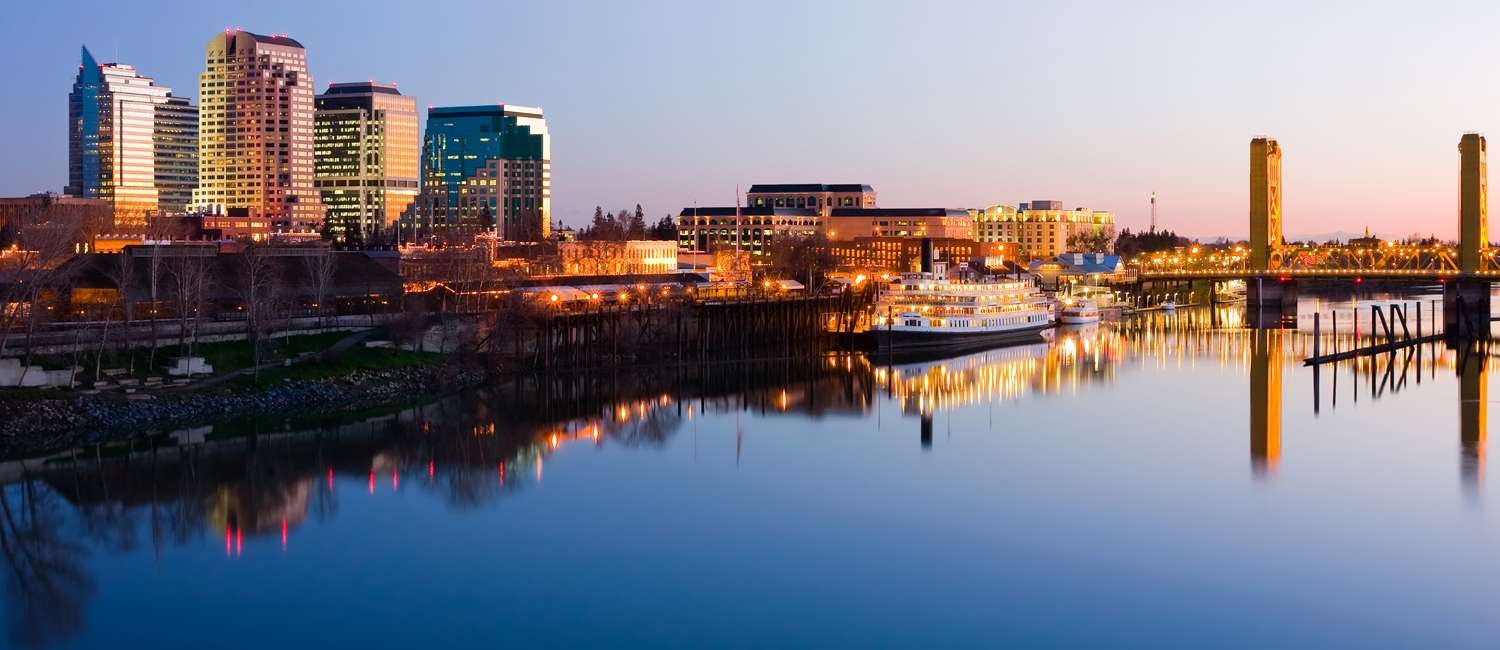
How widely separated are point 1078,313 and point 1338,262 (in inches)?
1062

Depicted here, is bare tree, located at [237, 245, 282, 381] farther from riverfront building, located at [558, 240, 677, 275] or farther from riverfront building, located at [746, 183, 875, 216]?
riverfront building, located at [746, 183, 875, 216]

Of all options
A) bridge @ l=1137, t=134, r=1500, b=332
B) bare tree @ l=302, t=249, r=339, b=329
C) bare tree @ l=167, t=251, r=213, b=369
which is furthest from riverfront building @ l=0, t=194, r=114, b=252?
bridge @ l=1137, t=134, r=1500, b=332

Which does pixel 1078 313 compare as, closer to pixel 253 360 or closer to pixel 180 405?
pixel 253 360

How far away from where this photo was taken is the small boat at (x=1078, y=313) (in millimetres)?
99062

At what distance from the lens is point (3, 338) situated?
43.9 metres

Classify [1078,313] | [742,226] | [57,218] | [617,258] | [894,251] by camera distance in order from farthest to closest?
[742,226], [894,251], [617,258], [57,218], [1078,313]

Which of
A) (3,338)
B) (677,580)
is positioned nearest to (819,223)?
(3,338)

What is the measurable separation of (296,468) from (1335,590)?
24.2 metres

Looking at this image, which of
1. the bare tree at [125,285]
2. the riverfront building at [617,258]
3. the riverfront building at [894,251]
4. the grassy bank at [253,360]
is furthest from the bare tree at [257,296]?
the riverfront building at [894,251]

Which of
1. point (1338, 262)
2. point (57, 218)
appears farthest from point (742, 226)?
point (57, 218)

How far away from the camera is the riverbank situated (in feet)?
135

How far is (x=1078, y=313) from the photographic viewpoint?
9981 cm

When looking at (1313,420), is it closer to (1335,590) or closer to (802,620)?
(1335,590)

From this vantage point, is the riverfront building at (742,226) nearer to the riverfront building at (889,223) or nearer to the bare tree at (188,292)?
the riverfront building at (889,223)
